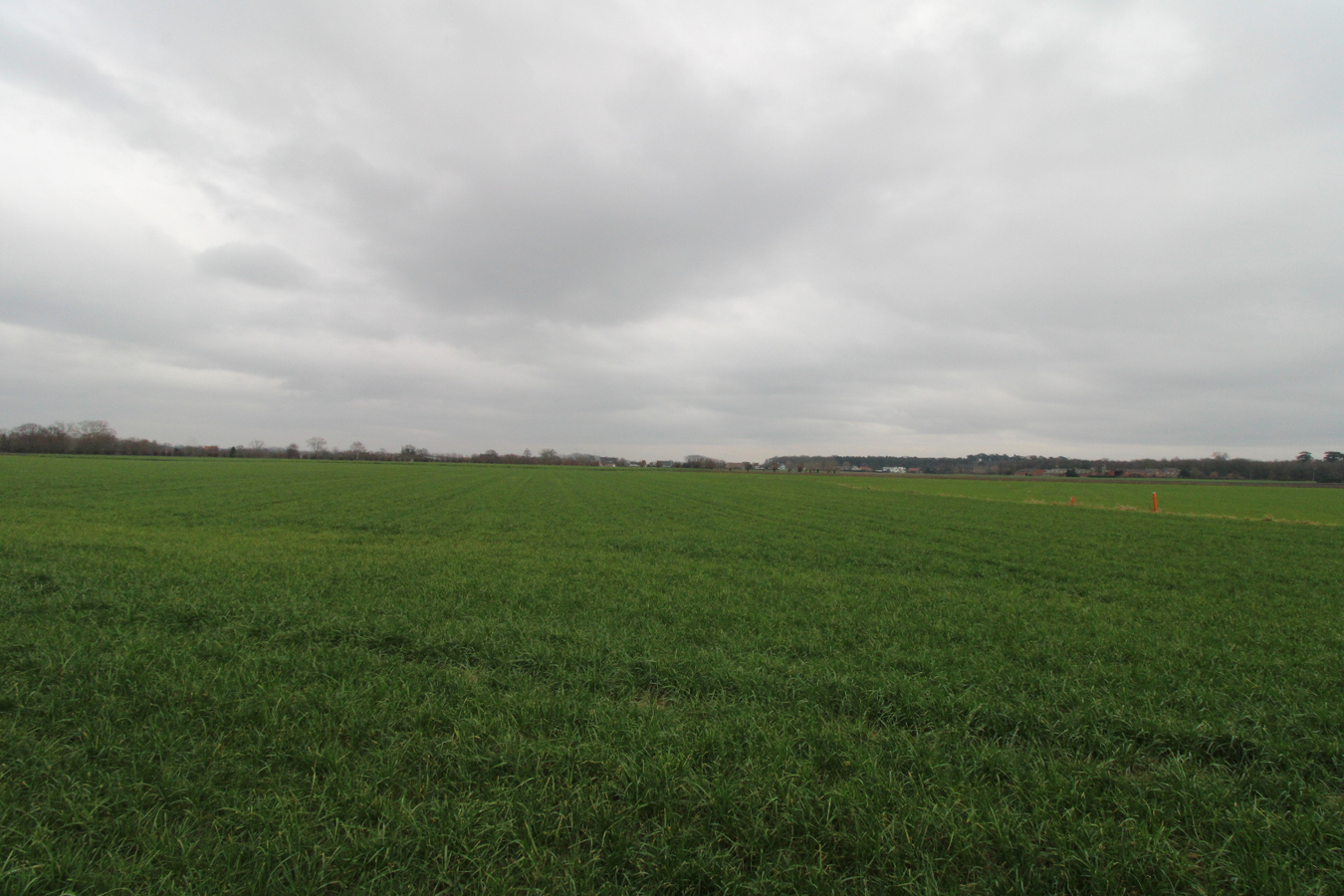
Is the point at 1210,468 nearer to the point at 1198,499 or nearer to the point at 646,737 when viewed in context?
the point at 1198,499

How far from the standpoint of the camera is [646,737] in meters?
4.69

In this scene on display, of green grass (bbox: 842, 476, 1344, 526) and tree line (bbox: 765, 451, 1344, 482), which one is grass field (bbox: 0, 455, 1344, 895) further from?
tree line (bbox: 765, 451, 1344, 482)

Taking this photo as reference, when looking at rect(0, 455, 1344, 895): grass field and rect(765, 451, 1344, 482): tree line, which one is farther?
rect(765, 451, 1344, 482): tree line

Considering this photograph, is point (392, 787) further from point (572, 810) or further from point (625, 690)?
point (625, 690)

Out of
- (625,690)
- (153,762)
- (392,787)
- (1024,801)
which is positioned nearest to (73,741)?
(153,762)

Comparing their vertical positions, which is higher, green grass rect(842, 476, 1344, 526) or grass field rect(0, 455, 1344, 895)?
grass field rect(0, 455, 1344, 895)

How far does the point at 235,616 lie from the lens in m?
7.85

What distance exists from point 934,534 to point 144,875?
75.3 feet

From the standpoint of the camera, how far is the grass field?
10.8 feet

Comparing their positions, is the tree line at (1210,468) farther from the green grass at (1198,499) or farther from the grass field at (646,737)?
the grass field at (646,737)

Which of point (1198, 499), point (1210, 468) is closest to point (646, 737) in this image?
point (1198, 499)

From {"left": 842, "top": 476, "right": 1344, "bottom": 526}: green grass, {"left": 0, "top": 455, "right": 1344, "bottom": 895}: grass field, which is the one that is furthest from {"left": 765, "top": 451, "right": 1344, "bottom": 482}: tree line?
{"left": 0, "top": 455, "right": 1344, "bottom": 895}: grass field

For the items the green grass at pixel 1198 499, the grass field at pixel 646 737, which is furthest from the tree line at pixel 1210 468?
the grass field at pixel 646 737

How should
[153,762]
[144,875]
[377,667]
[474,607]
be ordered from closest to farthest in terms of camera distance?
[144,875] → [153,762] → [377,667] → [474,607]
